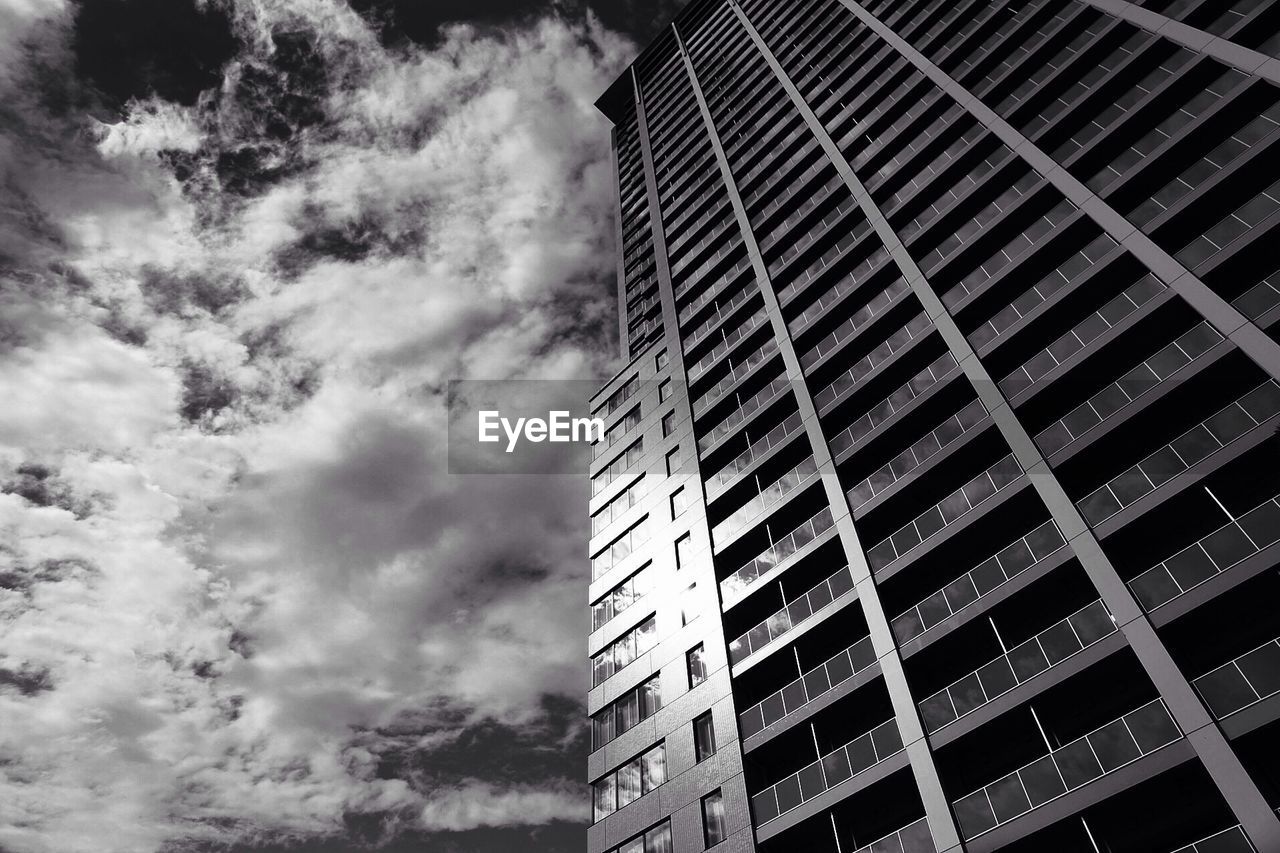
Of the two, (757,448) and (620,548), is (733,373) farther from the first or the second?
(620,548)

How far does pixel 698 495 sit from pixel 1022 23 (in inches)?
1100

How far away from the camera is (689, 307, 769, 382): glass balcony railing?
40938mm

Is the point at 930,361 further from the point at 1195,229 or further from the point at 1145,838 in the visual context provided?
the point at 1145,838

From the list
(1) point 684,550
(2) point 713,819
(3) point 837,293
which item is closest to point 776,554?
(1) point 684,550

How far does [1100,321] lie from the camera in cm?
2666

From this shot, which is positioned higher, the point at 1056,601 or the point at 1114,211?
the point at 1114,211

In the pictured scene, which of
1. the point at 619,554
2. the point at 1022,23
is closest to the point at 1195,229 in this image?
the point at 1022,23

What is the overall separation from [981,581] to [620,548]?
1789cm

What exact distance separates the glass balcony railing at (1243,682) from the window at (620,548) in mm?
22699

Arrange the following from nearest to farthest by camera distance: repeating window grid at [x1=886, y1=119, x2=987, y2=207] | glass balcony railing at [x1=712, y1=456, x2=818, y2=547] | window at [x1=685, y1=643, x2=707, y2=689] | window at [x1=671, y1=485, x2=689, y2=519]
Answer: window at [x1=685, y1=643, x2=707, y2=689], glass balcony railing at [x1=712, y1=456, x2=818, y2=547], window at [x1=671, y1=485, x2=689, y2=519], repeating window grid at [x1=886, y1=119, x2=987, y2=207]

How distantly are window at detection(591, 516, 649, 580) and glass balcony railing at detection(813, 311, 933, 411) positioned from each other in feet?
32.6

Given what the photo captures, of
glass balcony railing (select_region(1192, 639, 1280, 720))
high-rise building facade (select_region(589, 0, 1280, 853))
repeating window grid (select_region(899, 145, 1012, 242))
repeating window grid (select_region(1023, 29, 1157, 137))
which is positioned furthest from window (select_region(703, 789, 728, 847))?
repeating window grid (select_region(1023, 29, 1157, 137))

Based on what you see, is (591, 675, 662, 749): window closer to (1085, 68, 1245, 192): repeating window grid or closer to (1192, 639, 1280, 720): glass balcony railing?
(1192, 639, 1280, 720): glass balcony railing

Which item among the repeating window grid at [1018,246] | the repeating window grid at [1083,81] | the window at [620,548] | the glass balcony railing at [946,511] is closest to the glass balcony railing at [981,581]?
the glass balcony railing at [946,511]
